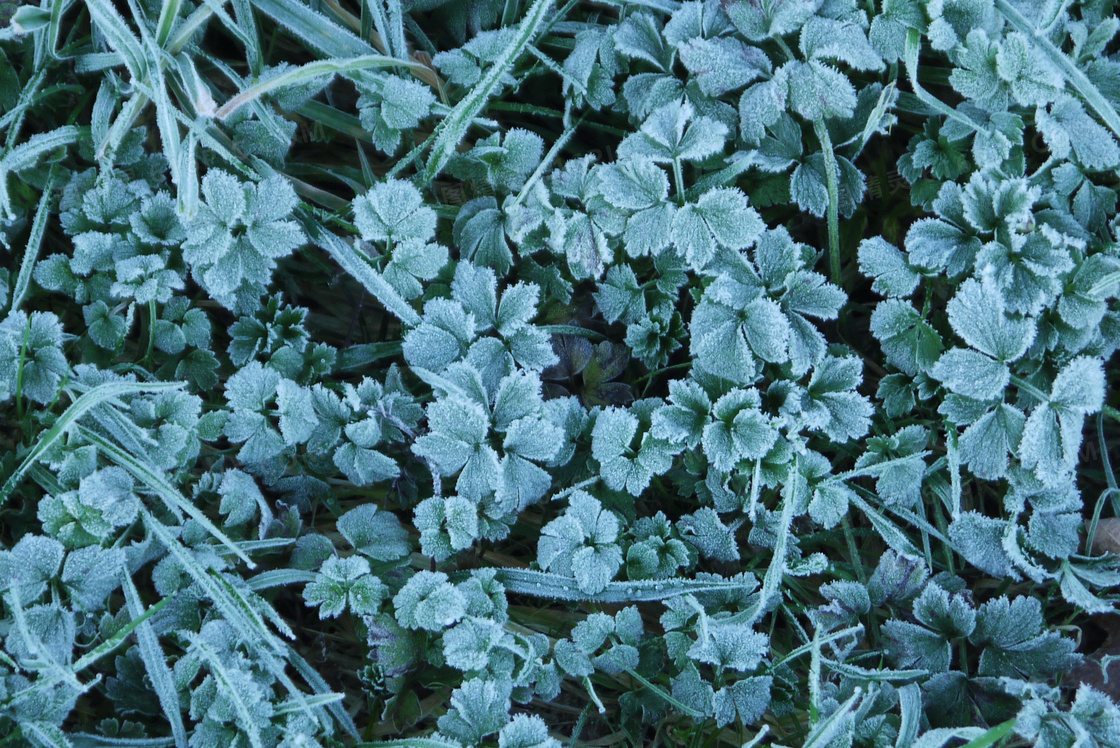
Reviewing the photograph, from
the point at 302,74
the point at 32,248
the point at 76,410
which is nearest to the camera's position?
the point at 76,410

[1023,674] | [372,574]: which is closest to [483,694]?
[372,574]

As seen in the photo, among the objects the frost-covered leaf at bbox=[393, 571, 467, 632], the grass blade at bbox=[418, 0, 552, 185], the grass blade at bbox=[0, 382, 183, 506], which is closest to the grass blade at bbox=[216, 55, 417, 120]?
the grass blade at bbox=[418, 0, 552, 185]

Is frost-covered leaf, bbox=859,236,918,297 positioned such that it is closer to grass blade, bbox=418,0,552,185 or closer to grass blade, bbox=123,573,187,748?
grass blade, bbox=418,0,552,185

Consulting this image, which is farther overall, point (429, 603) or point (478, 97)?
point (478, 97)

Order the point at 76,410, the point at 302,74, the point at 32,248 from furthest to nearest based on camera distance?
1. the point at 32,248
2. the point at 302,74
3. the point at 76,410

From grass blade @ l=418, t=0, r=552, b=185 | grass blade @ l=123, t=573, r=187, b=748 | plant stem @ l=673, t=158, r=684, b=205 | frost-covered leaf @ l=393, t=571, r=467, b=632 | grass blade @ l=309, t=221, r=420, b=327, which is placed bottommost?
grass blade @ l=123, t=573, r=187, b=748

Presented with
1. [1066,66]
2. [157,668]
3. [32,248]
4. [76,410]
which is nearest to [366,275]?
[76,410]

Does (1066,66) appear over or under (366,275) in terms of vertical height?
over

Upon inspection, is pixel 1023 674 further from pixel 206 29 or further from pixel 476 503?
pixel 206 29

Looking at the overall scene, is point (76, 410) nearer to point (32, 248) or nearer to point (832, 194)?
point (32, 248)

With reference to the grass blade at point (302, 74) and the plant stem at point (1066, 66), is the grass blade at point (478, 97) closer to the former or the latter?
the grass blade at point (302, 74)
